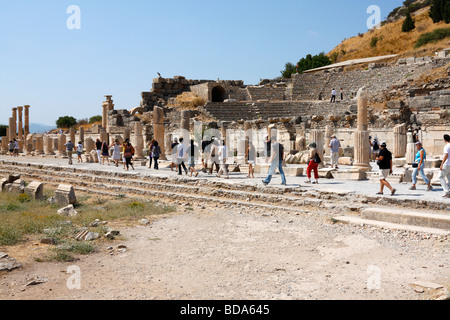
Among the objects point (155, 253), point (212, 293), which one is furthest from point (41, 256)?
point (212, 293)

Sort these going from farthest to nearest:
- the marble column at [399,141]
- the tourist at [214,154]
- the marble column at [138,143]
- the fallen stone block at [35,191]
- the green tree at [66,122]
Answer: the green tree at [66,122] → the marble column at [138,143] → the marble column at [399,141] → the tourist at [214,154] → the fallen stone block at [35,191]

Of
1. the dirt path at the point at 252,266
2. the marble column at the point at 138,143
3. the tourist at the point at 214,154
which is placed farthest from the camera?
the marble column at the point at 138,143

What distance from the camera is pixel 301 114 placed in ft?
115

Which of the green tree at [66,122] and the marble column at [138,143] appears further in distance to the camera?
the green tree at [66,122]

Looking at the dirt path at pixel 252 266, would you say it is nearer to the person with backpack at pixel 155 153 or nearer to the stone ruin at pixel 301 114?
the stone ruin at pixel 301 114

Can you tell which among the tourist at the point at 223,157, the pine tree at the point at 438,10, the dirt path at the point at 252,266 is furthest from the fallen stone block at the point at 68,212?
the pine tree at the point at 438,10

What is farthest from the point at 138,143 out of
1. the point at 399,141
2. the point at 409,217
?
the point at 409,217

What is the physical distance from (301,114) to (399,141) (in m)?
16.4

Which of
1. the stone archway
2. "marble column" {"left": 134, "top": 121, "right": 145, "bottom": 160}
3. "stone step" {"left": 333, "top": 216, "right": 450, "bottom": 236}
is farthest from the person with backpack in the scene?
the stone archway

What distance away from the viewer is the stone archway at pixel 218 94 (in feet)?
143

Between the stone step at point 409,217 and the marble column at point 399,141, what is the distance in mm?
11296

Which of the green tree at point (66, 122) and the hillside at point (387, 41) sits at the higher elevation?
the hillside at point (387, 41)

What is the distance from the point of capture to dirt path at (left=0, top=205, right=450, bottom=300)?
17.1 feet

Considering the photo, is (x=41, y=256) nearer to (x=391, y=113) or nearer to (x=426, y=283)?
(x=426, y=283)
